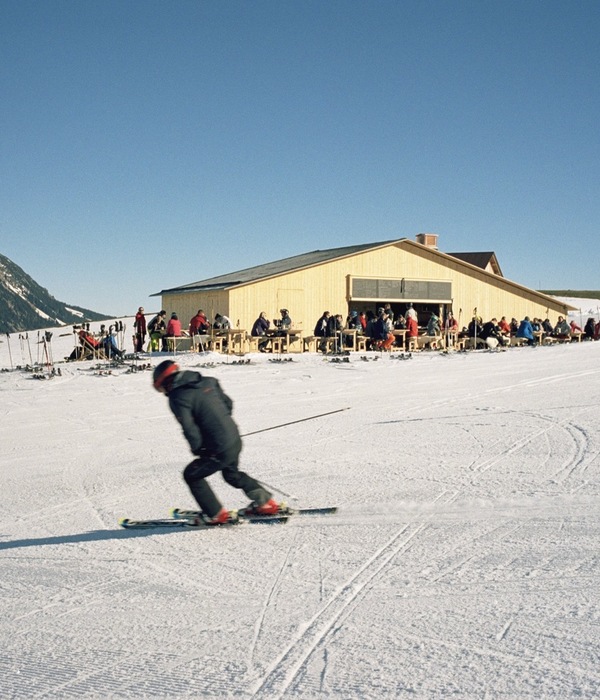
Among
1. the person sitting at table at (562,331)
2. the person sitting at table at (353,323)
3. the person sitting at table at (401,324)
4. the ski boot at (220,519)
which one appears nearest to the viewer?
the ski boot at (220,519)

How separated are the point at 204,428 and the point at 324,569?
1.55 metres

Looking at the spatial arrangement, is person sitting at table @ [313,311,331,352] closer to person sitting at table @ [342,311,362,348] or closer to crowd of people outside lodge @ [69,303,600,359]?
crowd of people outside lodge @ [69,303,600,359]

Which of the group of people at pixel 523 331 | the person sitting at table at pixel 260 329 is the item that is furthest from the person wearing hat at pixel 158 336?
the group of people at pixel 523 331

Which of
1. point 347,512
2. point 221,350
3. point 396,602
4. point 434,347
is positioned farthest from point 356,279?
point 396,602

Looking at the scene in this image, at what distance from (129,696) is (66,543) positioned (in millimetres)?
3037

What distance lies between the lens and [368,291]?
1241 inches

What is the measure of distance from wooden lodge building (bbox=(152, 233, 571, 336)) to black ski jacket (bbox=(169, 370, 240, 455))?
72.7ft

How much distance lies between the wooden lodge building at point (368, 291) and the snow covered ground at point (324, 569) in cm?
1709

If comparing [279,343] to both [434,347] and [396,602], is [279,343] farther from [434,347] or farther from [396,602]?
[396,602]

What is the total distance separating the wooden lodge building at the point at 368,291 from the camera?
97.2ft

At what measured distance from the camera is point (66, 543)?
22.1 ft

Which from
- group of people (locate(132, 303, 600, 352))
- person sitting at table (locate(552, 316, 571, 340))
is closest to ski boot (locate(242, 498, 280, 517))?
group of people (locate(132, 303, 600, 352))

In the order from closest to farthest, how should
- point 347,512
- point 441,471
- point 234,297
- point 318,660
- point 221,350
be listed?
point 318,660 → point 347,512 → point 441,471 → point 221,350 → point 234,297

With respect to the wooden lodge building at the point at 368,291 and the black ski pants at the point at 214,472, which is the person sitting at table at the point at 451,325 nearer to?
the wooden lodge building at the point at 368,291
